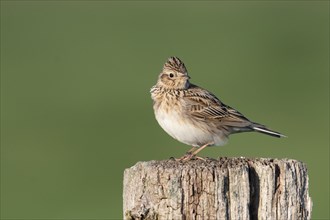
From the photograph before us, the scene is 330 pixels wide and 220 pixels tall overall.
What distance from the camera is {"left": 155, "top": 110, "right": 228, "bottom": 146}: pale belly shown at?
10.6 m

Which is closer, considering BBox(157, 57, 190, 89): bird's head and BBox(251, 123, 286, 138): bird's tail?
BBox(251, 123, 286, 138): bird's tail

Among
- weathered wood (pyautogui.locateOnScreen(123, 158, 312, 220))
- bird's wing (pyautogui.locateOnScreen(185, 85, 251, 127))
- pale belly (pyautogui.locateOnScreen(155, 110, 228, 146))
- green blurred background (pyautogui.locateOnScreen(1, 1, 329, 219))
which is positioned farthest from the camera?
green blurred background (pyautogui.locateOnScreen(1, 1, 329, 219))

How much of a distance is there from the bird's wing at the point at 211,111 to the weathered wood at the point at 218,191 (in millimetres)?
4334

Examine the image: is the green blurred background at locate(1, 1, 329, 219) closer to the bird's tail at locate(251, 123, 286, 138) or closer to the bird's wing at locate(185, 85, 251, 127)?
the bird's wing at locate(185, 85, 251, 127)

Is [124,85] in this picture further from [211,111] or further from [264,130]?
[264,130]

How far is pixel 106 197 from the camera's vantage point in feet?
58.4

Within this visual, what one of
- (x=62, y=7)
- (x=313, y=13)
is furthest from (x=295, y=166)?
(x=62, y=7)

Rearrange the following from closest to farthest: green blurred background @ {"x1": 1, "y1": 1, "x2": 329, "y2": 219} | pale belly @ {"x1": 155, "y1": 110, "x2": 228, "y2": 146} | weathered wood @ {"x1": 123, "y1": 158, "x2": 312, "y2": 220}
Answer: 1. weathered wood @ {"x1": 123, "y1": 158, "x2": 312, "y2": 220}
2. pale belly @ {"x1": 155, "y1": 110, "x2": 228, "y2": 146}
3. green blurred background @ {"x1": 1, "y1": 1, "x2": 329, "y2": 219}

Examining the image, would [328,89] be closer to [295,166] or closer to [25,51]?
[25,51]

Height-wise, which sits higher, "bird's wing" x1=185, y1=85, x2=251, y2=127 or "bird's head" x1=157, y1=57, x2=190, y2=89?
"bird's head" x1=157, y1=57, x2=190, y2=89

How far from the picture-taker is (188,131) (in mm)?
10680

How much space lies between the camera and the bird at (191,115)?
1064 centimetres

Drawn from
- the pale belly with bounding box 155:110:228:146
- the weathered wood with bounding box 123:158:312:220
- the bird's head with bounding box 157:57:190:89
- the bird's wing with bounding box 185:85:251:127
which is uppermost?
the bird's head with bounding box 157:57:190:89

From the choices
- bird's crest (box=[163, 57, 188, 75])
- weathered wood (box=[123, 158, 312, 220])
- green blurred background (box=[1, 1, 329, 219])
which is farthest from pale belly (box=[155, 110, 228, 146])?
green blurred background (box=[1, 1, 329, 219])
